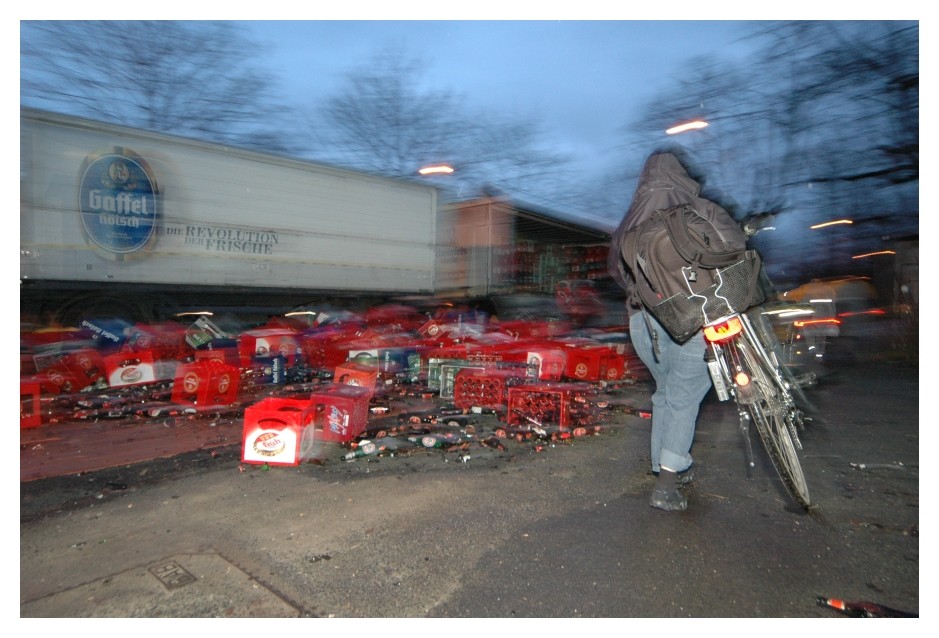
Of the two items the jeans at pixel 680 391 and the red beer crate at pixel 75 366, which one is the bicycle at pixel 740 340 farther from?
the red beer crate at pixel 75 366

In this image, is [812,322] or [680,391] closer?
[680,391]

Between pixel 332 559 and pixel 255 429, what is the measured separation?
71.5 inches

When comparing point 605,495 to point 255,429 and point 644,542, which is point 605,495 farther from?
point 255,429

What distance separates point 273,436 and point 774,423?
3.30m

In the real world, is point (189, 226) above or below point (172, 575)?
above

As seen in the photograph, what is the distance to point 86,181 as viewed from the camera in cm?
988

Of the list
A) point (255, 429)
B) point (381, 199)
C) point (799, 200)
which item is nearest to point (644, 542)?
point (255, 429)

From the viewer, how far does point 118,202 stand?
10.3 meters

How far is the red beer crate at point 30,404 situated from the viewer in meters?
5.59

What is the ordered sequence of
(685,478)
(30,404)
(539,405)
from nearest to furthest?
(685,478) → (539,405) → (30,404)

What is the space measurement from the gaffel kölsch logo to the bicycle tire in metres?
10.5

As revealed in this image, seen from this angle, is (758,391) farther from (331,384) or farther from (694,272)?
(331,384)

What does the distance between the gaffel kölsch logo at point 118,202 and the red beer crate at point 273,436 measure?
783 cm

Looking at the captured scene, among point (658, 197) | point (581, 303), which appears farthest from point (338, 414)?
point (581, 303)
